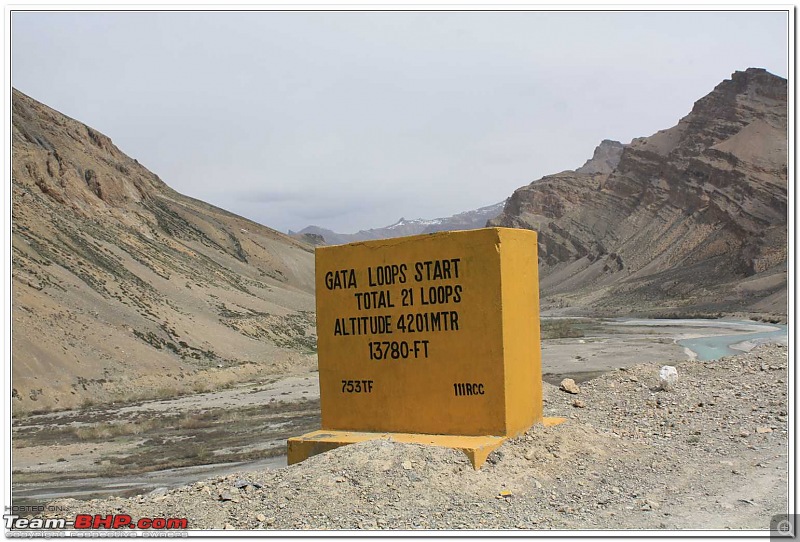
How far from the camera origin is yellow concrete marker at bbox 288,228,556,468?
923 centimetres

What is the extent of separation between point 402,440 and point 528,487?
5.81 feet

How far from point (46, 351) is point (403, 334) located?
21.5 metres

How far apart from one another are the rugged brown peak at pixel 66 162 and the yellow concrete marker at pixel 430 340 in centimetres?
4060

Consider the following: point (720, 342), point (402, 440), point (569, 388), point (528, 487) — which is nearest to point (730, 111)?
point (720, 342)

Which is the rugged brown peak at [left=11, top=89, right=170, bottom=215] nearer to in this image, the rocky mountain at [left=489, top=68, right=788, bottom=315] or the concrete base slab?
the concrete base slab

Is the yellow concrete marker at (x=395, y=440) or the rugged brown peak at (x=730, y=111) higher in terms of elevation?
the rugged brown peak at (x=730, y=111)

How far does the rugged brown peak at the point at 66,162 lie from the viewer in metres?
46.6

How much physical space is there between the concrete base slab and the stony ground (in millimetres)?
130

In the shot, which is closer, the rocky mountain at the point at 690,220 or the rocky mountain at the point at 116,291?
the rocky mountain at the point at 116,291

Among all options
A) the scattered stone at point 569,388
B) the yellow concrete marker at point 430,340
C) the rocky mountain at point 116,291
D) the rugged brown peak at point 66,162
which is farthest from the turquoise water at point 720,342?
the rugged brown peak at point 66,162

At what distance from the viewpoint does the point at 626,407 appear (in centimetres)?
1253

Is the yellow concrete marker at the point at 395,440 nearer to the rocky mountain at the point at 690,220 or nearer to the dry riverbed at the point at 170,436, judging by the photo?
the dry riverbed at the point at 170,436

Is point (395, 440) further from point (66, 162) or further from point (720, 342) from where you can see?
point (66, 162)
